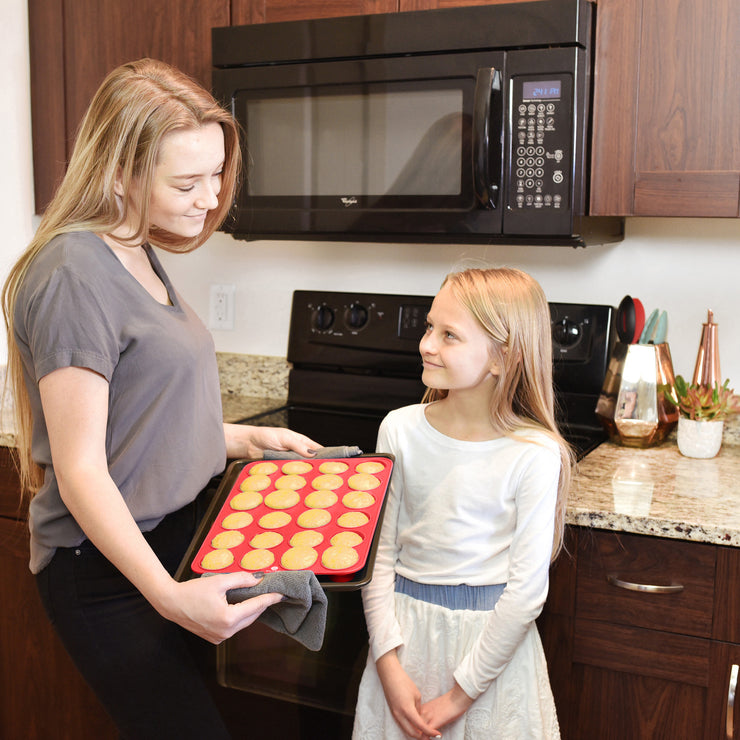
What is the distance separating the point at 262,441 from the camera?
147cm

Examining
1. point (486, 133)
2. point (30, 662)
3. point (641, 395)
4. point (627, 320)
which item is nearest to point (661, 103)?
point (486, 133)

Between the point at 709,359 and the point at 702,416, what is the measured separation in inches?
4.9

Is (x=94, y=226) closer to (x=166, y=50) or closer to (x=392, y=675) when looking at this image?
(x=392, y=675)

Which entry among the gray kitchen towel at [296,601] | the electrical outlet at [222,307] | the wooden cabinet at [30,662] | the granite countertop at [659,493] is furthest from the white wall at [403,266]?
the gray kitchen towel at [296,601]

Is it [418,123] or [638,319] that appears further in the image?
[638,319]

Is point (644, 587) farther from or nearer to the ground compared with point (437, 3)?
nearer to the ground

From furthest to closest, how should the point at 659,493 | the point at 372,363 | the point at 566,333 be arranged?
the point at 372,363, the point at 566,333, the point at 659,493

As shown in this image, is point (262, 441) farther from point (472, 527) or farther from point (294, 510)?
point (472, 527)

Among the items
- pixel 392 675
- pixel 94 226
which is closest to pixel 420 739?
pixel 392 675

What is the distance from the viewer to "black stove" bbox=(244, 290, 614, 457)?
6.05 ft

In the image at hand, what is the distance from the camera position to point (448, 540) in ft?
4.25

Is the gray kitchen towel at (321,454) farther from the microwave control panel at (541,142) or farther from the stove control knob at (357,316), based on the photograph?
the stove control knob at (357,316)

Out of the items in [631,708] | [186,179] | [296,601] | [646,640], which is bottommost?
[631,708]

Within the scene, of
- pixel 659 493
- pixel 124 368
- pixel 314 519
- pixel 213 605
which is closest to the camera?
pixel 213 605
